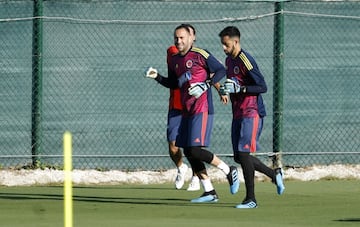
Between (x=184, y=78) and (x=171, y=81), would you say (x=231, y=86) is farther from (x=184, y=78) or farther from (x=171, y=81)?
(x=171, y=81)

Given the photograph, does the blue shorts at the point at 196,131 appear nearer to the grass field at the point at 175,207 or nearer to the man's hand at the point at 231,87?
the grass field at the point at 175,207

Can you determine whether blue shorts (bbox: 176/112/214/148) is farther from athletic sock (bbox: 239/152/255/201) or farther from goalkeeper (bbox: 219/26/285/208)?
athletic sock (bbox: 239/152/255/201)

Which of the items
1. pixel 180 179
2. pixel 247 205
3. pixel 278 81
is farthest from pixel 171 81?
pixel 278 81

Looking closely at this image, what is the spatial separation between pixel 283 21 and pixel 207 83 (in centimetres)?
409

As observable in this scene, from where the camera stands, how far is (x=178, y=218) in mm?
11461

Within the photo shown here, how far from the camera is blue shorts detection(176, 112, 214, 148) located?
43.2 feet

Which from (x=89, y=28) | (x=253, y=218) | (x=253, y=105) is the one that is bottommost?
(x=253, y=218)

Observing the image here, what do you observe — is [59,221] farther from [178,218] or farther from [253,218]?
[253,218]

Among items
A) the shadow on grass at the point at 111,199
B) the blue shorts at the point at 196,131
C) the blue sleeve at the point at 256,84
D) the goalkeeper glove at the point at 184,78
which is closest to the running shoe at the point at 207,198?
the shadow on grass at the point at 111,199

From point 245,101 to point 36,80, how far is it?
4596 millimetres

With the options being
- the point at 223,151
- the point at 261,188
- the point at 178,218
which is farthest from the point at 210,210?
the point at 223,151

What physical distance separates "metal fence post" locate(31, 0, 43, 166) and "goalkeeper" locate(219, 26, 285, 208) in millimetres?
4335

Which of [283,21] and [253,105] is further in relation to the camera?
[283,21]

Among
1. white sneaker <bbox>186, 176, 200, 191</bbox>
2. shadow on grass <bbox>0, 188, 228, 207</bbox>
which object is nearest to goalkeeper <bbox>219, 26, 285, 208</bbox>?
shadow on grass <bbox>0, 188, 228, 207</bbox>
